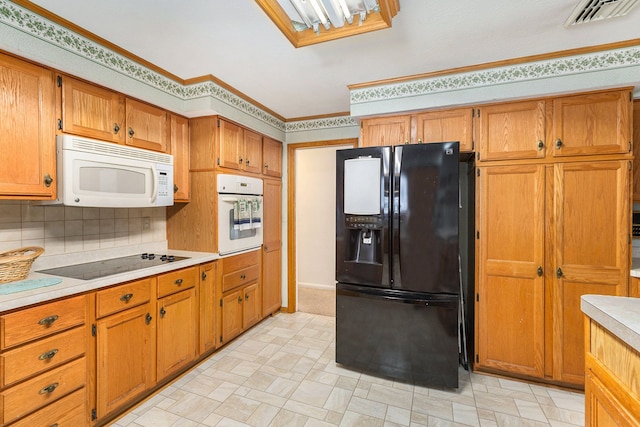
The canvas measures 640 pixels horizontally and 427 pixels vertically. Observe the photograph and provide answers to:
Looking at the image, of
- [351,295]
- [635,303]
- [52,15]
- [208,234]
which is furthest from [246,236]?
[635,303]

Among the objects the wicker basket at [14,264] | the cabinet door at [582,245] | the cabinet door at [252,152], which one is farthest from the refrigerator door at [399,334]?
the wicker basket at [14,264]

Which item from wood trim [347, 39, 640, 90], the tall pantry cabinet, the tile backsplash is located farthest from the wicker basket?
the tall pantry cabinet

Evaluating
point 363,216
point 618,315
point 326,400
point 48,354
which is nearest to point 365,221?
point 363,216

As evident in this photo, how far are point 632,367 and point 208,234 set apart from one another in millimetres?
2643

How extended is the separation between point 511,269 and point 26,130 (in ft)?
10.8

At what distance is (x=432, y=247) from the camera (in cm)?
209

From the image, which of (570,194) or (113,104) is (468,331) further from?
(113,104)

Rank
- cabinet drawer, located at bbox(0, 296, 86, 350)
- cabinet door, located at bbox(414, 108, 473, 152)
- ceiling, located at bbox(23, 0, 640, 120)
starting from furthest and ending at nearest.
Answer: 1. cabinet door, located at bbox(414, 108, 473, 152)
2. ceiling, located at bbox(23, 0, 640, 120)
3. cabinet drawer, located at bbox(0, 296, 86, 350)

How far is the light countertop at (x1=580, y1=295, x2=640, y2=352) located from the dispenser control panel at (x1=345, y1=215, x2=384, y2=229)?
124cm

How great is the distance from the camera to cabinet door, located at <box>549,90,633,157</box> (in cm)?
200

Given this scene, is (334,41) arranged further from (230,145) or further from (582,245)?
(582,245)

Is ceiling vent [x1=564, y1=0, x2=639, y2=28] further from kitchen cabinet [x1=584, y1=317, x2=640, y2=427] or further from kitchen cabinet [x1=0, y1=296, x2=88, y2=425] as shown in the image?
kitchen cabinet [x1=0, y1=296, x2=88, y2=425]

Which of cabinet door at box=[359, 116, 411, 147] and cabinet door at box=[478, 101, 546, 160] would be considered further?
cabinet door at box=[359, 116, 411, 147]

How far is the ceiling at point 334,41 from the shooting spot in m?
1.58
